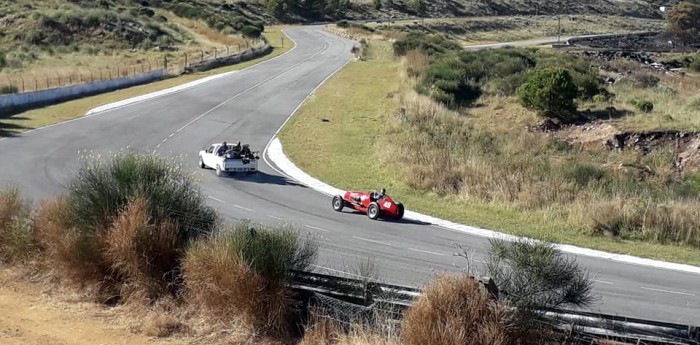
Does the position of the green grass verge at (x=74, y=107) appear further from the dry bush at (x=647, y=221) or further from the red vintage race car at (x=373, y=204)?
the dry bush at (x=647, y=221)

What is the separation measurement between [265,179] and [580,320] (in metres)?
21.8

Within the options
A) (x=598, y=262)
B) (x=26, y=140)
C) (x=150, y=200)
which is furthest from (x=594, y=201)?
(x=26, y=140)

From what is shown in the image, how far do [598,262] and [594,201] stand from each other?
16.4 ft

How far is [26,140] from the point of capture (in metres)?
39.4

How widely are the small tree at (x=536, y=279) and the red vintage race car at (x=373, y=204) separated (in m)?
12.3

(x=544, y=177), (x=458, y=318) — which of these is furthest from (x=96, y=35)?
(x=458, y=318)

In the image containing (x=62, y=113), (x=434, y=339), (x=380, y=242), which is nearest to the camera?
(x=434, y=339)

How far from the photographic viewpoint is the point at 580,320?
13297 mm

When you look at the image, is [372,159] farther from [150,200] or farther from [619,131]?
[150,200]

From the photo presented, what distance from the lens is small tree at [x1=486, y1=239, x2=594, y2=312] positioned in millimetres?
13609

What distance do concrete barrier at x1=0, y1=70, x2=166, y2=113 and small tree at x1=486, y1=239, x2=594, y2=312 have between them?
132 feet

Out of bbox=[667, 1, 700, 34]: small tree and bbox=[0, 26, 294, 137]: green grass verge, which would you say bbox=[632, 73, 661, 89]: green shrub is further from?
bbox=[667, 1, 700, 34]: small tree

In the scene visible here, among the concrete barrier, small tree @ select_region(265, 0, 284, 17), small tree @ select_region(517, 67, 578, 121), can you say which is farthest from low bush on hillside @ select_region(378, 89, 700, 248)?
small tree @ select_region(265, 0, 284, 17)

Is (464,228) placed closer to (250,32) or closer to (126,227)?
(126,227)
